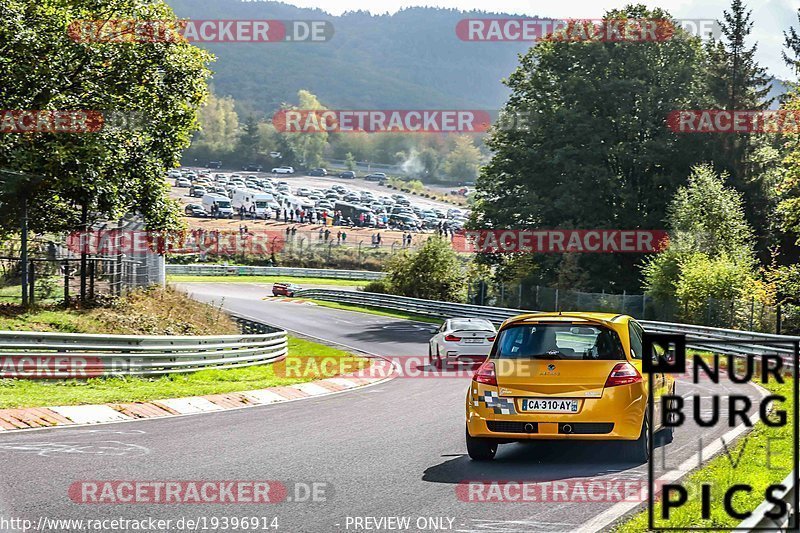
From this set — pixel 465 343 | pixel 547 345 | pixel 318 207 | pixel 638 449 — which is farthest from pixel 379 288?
pixel 318 207

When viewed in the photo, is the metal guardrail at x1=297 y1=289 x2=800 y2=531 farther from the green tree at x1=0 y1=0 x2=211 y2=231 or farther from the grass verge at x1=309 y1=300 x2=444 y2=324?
the green tree at x1=0 y1=0 x2=211 y2=231

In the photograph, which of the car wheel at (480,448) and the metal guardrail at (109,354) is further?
the metal guardrail at (109,354)

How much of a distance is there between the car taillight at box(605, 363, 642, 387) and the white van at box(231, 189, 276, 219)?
96201mm

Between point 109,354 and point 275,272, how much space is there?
2641 inches

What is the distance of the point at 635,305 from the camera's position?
4250cm

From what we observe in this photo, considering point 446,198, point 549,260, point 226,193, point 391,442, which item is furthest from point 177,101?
point 446,198

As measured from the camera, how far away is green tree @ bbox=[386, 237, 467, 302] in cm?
5769

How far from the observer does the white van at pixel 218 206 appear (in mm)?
102938

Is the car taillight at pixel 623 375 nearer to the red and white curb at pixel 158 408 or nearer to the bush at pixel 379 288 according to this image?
the red and white curb at pixel 158 408

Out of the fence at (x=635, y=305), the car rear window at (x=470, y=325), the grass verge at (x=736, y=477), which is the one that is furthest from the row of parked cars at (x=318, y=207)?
the grass verge at (x=736, y=477)

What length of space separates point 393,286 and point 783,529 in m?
54.4

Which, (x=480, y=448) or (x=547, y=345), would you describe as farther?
(x=547, y=345)

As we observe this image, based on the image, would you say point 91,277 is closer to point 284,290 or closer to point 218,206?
point 284,290

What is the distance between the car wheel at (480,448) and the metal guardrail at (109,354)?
9347 mm
